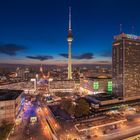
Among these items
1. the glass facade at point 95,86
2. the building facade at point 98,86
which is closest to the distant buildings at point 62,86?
the building facade at point 98,86

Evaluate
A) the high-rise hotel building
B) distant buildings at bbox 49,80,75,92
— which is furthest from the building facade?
the high-rise hotel building

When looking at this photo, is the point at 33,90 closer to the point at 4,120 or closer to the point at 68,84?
the point at 68,84

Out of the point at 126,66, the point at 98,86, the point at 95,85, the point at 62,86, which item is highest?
the point at 126,66

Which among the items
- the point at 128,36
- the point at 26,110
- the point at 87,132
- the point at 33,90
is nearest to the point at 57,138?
the point at 87,132

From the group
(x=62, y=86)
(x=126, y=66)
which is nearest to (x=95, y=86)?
(x=62, y=86)

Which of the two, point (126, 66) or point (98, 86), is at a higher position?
point (126, 66)

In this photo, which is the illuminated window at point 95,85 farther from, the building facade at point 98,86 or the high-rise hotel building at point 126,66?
the high-rise hotel building at point 126,66

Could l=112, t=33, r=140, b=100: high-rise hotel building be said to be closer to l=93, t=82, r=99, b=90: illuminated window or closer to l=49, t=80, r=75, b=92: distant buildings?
l=93, t=82, r=99, b=90: illuminated window

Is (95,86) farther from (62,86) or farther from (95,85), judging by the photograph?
(62,86)

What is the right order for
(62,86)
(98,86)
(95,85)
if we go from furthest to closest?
(62,86)
(98,86)
(95,85)
